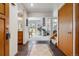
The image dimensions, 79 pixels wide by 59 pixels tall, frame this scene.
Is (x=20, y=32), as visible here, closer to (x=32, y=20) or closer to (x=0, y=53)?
(x=32, y=20)

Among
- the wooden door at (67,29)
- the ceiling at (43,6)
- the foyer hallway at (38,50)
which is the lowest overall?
the foyer hallway at (38,50)

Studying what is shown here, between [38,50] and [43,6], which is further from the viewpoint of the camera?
[43,6]

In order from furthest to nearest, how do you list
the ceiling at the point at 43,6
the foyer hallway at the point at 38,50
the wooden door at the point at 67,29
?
the ceiling at the point at 43,6 → the foyer hallway at the point at 38,50 → the wooden door at the point at 67,29

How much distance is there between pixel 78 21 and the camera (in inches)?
134

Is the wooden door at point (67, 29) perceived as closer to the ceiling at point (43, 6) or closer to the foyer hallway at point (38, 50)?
the foyer hallway at point (38, 50)

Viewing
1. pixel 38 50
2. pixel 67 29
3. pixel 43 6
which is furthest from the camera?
pixel 43 6

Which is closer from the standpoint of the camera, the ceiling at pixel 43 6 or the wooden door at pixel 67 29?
the wooden door at pixel 67 29

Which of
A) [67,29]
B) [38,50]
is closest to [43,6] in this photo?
[38,50]

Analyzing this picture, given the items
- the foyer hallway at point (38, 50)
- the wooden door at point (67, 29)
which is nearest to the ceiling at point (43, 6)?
the wooden door at point (67, 29)

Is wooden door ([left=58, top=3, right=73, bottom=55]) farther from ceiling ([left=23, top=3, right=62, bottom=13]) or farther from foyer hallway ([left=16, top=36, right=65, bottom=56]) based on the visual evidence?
ceiling ([left=23, top=3, right=62, bottom=13])

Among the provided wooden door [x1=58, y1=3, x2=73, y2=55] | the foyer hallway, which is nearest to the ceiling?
wooden door [x1=58, y1=3, x2=73, y2=55]

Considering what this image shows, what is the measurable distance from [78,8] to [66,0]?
8.42ft

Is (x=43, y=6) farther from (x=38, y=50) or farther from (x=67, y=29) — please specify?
(x=67, y=29)

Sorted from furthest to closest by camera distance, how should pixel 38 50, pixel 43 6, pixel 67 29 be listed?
pixel 43 6, pixel 38 50, pixel 67 29
